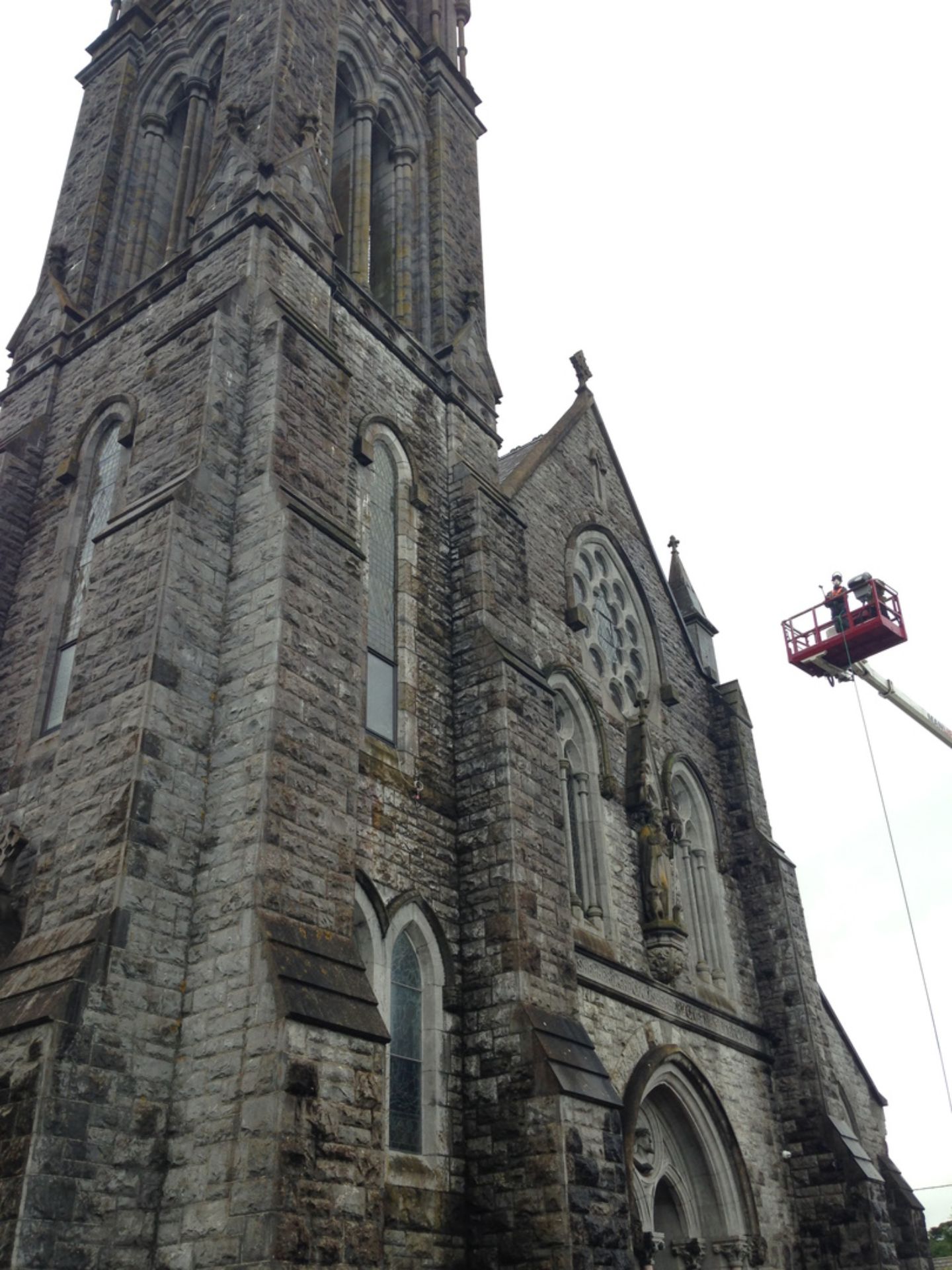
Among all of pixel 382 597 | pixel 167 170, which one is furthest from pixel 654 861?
pixel 167 170

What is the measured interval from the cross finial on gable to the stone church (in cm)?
7

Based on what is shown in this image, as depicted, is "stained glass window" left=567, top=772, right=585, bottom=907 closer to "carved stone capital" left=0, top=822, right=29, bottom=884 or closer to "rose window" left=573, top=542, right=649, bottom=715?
"rose window" left=573, top=542, right=649, bottom=715

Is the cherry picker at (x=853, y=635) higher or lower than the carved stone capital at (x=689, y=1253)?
higher

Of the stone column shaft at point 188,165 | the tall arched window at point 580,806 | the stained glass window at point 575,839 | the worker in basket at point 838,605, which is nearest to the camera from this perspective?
the tall arched window at point 580,806

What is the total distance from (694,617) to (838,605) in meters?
7.43

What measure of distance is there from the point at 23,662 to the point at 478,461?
21.6ft

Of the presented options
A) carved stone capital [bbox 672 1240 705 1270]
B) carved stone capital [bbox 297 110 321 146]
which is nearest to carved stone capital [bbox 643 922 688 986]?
carved stone capital [bbox 672 1240 705 1270]

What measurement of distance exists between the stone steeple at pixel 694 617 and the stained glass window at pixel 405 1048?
11.2 meters

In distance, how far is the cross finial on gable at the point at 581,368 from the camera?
2102cm

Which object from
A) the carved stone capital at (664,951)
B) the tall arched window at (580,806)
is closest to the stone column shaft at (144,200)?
the tall arched window at (580,806)

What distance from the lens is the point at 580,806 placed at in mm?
15766

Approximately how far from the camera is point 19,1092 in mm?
7957

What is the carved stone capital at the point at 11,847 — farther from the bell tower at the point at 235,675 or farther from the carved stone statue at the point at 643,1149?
the carved stone statue at the point at 643,1149

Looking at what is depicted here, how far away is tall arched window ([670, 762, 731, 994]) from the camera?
17453 mm
